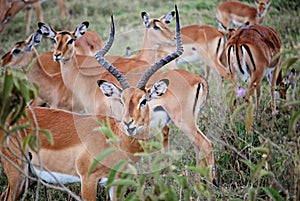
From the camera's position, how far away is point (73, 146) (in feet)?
13.2

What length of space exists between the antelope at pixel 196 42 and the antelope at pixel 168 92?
152 centimetres

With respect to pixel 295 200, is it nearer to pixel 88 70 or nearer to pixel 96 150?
pixel 96 150

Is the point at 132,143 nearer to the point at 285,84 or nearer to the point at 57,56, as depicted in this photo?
the point at 285,84

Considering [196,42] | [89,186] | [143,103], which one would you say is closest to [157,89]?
[143,103]

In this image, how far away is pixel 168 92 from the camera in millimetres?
5309

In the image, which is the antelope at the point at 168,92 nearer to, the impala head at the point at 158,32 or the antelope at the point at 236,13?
the impala head at the point at 158,32

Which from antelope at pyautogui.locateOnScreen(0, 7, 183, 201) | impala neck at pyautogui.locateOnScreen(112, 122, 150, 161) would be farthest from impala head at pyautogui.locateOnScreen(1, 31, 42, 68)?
impala neck at pyautogui.locateOnScreen(112, 122, 150, 161)

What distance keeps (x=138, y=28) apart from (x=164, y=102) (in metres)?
4.32

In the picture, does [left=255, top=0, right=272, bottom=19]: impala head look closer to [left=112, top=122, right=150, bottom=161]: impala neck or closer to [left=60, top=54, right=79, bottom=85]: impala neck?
[left=60, top=54, right=79, bottom=85]: impala neck

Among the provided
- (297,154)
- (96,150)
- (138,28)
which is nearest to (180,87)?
(96,150)

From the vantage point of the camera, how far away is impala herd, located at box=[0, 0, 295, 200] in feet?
13.1

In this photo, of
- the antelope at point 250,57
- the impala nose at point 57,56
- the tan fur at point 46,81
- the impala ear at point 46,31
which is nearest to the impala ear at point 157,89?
the antelope at point 250,57

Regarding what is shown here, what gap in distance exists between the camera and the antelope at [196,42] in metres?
7.52

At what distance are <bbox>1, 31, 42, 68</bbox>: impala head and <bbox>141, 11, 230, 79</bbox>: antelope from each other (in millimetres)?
1756
